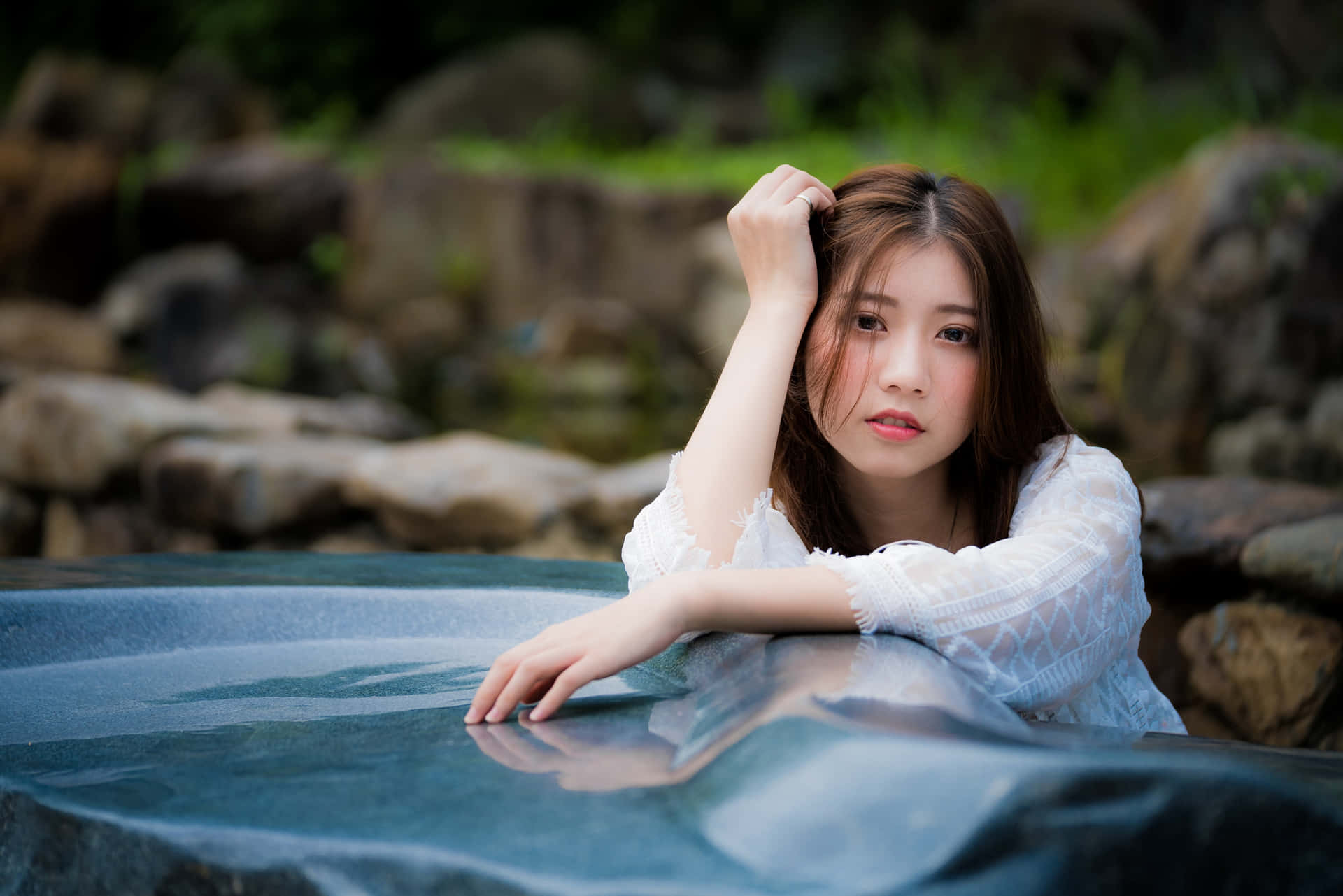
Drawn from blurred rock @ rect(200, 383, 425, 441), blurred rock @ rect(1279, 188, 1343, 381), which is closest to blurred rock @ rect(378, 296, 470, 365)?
blurred rock @ rect(200, 383, 425, 441)

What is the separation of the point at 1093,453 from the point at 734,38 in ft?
38.9

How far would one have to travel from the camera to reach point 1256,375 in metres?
5.28

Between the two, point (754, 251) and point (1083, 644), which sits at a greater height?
point (754, 251)

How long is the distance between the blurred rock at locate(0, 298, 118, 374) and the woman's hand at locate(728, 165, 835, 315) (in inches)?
286

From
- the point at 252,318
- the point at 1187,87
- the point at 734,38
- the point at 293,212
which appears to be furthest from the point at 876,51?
the point at 252,318

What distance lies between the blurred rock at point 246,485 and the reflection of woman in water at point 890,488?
2.03 metres

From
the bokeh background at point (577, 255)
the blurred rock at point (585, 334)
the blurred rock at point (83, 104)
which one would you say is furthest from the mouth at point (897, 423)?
the blurred rock at point (83, 104)

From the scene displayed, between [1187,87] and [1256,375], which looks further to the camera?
[1187,87]

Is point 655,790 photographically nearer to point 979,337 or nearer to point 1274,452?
point 979,337

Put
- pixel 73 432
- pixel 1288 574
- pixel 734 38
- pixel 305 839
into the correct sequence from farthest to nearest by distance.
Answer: pixel 734 38 → pixel 73 432 → pixel 1288 574 → pixel 305 839

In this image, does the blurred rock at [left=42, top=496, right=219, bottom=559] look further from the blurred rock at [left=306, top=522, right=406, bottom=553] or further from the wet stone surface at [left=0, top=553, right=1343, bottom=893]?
the wet stone surface at [left=0, top=553, right=1343, bottom=893]

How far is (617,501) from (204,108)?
958 centimetres

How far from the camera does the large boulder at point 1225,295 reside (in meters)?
5.22

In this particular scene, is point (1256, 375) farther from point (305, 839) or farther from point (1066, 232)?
point (305, 839)
